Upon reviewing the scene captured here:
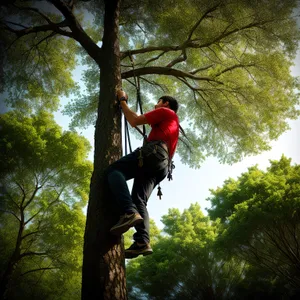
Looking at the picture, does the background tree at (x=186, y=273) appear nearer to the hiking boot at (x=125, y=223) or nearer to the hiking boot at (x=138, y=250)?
the hiking boot at (x=138, y=250)

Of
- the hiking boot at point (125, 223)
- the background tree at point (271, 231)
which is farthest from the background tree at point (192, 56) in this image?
Answer: the background tree at point (271, 231)

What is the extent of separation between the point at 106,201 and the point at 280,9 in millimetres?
6057

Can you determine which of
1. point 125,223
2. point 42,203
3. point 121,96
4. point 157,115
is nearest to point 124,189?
point 125,223

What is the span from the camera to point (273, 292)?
12039 mm

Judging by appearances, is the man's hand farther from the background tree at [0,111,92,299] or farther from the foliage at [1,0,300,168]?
the background tree at [0,111,92,299]

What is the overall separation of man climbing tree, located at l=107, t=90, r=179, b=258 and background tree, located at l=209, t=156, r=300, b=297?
32.0 ft

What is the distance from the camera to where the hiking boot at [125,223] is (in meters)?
2.14

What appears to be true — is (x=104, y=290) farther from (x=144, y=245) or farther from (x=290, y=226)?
(x=290, y=226)

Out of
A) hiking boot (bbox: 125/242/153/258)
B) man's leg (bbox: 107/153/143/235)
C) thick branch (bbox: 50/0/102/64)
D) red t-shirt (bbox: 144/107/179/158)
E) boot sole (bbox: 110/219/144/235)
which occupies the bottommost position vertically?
hiking boot (bbox: 125/242/153/258)

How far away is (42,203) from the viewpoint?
11.0 metres

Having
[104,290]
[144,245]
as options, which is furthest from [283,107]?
[104,290]

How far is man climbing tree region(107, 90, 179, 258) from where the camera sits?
90.2 inches

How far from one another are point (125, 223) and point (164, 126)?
1289 mm

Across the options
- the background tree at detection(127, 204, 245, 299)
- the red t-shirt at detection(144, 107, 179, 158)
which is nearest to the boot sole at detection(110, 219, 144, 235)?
the red t-shirt at detection(144, 107, 179, 158)
